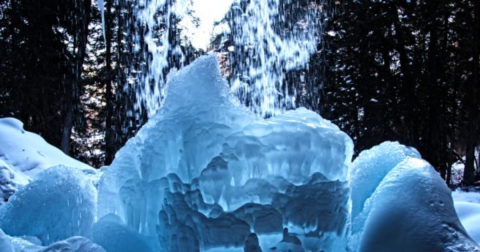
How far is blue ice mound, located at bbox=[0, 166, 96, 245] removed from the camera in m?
2.78

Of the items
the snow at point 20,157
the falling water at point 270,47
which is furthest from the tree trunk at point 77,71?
the snow at point 20,157

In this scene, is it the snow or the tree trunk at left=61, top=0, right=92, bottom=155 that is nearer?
the snow

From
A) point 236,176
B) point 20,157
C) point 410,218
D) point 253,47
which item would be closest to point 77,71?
point 253,47

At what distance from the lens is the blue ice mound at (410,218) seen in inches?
79.3

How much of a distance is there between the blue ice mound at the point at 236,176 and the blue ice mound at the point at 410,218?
0.49 ft

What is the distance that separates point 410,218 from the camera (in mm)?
2066

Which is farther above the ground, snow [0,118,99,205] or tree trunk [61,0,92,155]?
tree trunk [61,0,92,155]

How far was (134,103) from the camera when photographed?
15.9 m

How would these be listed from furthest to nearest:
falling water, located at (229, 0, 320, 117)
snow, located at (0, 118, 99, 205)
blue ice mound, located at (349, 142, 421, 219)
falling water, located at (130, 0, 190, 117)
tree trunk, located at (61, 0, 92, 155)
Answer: falling water, located at (130, 0, 190, 117) < falling water, located at (229, 0, 320, 117) < tree trunk, located at (61, 0, 92, 155) < snow, located at (0, 118, 99, 205) < blue ice mound, located at (349, 142, 421, 219)

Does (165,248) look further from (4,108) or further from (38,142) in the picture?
(4,108)

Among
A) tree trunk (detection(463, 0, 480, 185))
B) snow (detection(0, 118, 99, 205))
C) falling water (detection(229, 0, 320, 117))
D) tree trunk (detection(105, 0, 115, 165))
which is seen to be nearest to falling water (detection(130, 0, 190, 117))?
tree trunk (detection(105, 0, 115, 165))

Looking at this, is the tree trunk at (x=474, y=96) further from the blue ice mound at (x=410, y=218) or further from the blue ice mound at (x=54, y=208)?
the blue ice mound at (x=54, y=208)

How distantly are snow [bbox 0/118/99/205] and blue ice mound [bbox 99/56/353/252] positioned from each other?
4322mm

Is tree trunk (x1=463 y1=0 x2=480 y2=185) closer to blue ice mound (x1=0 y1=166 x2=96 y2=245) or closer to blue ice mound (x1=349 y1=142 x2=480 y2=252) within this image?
blue ice mound (x1=349 y1=142 x2=480 y2=252)
